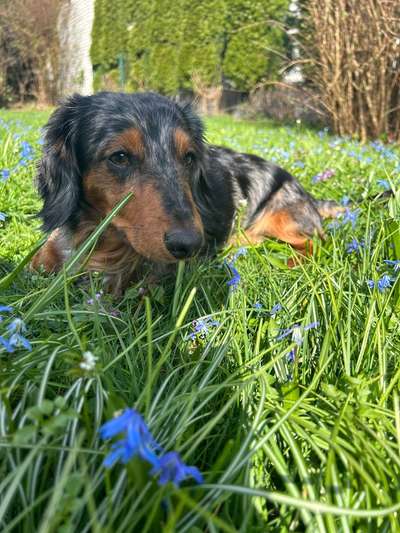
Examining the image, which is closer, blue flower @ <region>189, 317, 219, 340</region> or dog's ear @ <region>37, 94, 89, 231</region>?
blue flower @ <region>189, 317, 219, 340</region>

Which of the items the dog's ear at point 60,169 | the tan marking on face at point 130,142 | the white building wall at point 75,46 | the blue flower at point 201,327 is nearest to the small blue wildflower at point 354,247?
the blue flower at point 201,327

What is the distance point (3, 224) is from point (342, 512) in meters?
2.88

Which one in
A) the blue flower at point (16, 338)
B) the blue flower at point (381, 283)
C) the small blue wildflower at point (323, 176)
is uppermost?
the small blue wildflower at point (323, 176)

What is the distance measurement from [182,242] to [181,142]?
0.84m

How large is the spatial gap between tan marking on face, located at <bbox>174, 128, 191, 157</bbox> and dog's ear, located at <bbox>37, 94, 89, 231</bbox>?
0.55 meters

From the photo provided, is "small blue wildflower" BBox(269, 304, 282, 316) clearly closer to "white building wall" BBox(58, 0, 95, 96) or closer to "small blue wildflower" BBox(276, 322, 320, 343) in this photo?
"small blue wildflower" BBox(276, 322, 320, 343)

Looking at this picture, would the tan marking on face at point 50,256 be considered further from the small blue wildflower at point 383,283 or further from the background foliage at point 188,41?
the background foliage at point 188,41

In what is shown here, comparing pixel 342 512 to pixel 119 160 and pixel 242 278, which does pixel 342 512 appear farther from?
pixel 119 160

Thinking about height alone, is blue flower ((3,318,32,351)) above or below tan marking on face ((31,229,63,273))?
above

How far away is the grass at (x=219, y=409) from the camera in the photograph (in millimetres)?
871

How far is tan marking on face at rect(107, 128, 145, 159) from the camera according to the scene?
A: 2418 mm

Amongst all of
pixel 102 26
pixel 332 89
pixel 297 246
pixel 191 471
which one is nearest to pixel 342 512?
pixel 191 471

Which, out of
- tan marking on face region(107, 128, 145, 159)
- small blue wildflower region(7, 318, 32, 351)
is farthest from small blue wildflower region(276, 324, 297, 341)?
tan marking on face region(107, 128, 145, 159)

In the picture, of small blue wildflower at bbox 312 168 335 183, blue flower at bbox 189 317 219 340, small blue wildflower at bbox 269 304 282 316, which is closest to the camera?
blue flower at bbox 189 317 219 340
